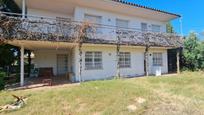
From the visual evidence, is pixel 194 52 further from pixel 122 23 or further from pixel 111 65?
pixel 111 65

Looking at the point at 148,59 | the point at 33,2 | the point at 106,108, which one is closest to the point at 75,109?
the point at 106,108

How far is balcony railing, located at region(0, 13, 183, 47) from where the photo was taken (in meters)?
13.4

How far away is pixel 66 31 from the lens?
15.5 m

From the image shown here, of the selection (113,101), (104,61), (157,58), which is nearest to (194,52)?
(157,58)

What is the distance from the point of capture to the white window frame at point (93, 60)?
1767 cm

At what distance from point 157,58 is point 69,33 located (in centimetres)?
1159

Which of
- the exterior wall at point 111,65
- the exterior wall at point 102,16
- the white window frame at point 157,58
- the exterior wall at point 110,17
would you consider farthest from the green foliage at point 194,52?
the exterior wall at point 102,16

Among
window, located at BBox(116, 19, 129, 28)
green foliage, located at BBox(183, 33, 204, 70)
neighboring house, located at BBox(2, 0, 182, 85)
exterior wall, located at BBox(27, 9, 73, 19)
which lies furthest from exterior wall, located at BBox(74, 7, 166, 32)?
green foliage, located at BBox(183, 33, 204, 70)

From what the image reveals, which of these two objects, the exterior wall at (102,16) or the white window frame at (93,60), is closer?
the white window frame at (93,60)

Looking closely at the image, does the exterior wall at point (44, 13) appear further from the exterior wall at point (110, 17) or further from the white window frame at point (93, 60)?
the white window frame at point (93, 60)

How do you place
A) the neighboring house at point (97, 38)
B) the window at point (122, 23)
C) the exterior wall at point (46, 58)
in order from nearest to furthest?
the neighboring house at point (97, 38) < the exterior wall at point (46, 58) < the window at point (122, 23)

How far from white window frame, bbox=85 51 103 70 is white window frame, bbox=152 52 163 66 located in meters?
7.13

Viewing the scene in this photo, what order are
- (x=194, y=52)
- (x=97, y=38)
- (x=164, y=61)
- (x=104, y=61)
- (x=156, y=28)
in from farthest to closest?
(x=156, y=28) < (x=164, y=61) < (x=194, y=52) < (x=104, y=61) < (x=97, y=38)

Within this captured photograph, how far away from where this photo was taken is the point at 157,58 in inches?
893
